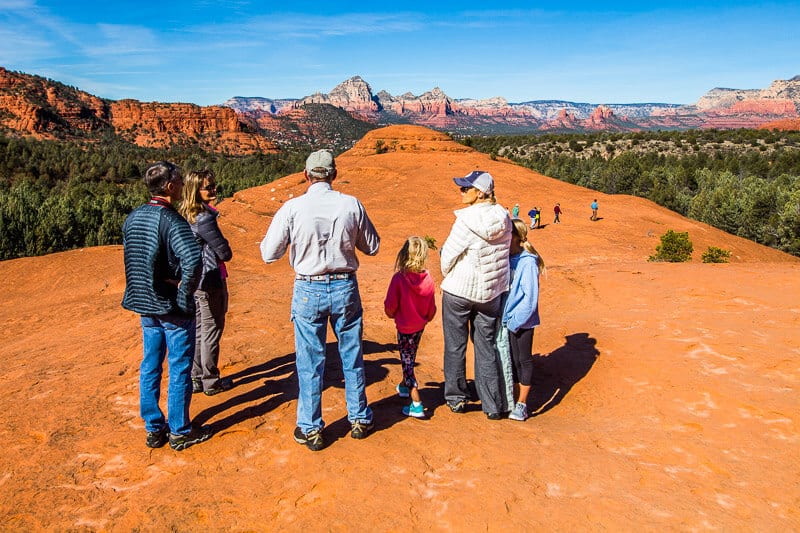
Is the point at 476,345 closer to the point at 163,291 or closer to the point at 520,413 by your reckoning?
the point at 520,413

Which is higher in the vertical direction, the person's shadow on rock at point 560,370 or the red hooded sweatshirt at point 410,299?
the red hooded sweatshirt at point 410,299

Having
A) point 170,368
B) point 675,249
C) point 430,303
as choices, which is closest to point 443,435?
point 430,303

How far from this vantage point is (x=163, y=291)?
3.52 meters

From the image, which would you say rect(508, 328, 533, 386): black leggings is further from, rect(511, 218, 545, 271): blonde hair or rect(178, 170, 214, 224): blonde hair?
rect(178, 170, 214, 224): blonde hair

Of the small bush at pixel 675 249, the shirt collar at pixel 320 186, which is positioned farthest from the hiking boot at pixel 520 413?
the small bush at pixel 675 249

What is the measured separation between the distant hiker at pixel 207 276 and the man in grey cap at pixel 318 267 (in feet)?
3.33

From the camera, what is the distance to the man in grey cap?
3445 mm

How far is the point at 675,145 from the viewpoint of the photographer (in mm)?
71375

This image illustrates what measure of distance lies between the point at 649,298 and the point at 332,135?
134 m

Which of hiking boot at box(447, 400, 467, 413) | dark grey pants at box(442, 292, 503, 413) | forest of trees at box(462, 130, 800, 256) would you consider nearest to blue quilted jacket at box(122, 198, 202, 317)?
dark grey pants at box(442, 292, 503, 413)

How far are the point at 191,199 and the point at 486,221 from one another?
8.42 ft

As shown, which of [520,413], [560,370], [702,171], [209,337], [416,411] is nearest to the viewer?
[416,411]

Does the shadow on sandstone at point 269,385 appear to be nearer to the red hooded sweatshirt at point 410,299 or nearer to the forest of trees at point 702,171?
the red hooded sweatshirt at point 410,299

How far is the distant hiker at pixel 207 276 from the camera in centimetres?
432
